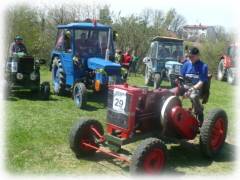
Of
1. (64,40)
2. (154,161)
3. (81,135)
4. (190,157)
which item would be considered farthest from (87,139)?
(64,40)

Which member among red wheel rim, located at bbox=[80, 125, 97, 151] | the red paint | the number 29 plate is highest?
the number 29 plate

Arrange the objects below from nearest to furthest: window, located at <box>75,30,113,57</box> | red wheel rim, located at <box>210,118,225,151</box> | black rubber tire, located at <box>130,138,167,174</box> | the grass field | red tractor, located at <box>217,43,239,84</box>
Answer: black rubber tire, located at <box>130,138,167,174</box>, the grass field, red wheel rim, located at <box>210,118,225,151</box>, window, located at <box>75,30,113,57</box>, red tractor, located at <box>217,43,239,84</box>

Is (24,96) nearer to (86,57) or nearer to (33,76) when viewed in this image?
(33,76)

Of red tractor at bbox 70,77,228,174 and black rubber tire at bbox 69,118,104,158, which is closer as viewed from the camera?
red tractor at bbox 70,77,228,174

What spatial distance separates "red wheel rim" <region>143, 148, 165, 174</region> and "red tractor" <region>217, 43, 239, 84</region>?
48.5 feet

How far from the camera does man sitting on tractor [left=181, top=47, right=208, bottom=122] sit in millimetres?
6771

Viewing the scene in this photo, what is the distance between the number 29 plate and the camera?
596 centimetres

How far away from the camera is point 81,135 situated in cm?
613

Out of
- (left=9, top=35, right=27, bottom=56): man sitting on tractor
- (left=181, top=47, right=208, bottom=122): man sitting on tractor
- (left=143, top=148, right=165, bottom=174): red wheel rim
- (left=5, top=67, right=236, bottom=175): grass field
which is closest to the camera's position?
(left=143, top=148, right=165, bottom=174): red wheel rim

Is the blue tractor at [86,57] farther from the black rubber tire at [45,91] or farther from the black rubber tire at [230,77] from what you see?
the black rubber tire at [230,77]

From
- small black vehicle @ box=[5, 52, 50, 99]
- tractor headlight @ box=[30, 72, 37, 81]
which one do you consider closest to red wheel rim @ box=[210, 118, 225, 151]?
small black vehicle @ box=[5, 52, 50, 99]

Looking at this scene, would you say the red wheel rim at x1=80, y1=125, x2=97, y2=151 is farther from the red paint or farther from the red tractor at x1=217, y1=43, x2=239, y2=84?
the red tractor at x1=217, y1=43, x2=239, y2=84

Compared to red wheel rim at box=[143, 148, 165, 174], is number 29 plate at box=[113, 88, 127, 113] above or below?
above

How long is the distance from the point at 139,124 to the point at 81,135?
2.91 feet
